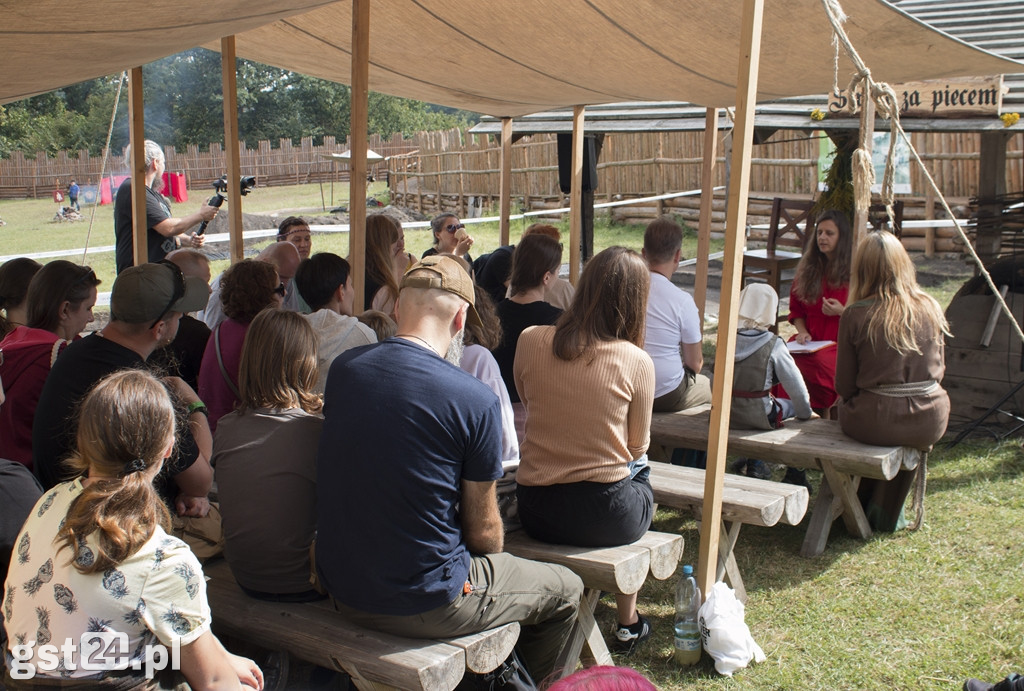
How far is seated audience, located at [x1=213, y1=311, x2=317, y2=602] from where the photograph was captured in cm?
257

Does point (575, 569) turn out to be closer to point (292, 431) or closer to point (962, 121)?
point (292, 431)

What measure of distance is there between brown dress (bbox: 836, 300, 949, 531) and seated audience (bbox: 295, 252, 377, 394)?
7.14ft

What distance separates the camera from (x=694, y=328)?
424 cm

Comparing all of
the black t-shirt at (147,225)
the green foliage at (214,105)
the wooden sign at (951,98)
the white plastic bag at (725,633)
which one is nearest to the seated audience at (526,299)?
the white plastic bag at (725,633)

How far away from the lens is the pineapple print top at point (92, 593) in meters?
1.88

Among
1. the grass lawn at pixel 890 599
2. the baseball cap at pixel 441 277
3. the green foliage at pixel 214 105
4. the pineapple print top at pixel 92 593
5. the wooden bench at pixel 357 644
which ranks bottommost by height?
the grass lawn at pixel 890 599

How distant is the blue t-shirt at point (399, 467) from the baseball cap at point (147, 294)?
0.86 m

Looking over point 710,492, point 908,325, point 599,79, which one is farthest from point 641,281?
point 599,79

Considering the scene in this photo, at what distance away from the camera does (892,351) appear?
156 inches

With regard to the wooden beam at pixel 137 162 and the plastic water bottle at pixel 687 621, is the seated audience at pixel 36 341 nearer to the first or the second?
the wooden beam at pixel 137 162

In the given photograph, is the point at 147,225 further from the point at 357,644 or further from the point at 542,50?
the point at 357,644

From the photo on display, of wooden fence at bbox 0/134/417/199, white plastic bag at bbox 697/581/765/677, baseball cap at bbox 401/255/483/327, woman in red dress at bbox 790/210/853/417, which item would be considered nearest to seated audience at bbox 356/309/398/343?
baseball cap at bbox 401/255/483/327

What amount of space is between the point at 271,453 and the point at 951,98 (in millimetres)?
6299

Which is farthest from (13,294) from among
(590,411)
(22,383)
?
(590,411)
